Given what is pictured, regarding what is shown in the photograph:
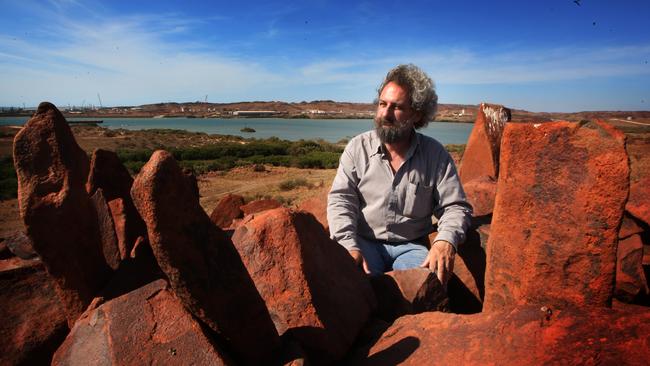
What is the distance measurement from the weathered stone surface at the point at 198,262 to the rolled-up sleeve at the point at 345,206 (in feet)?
4.68

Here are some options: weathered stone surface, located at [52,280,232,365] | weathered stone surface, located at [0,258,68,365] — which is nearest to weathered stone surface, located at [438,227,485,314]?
weathered stone surface, located at [52,280,232,365]

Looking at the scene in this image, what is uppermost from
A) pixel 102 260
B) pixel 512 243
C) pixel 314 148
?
pixel 512 243

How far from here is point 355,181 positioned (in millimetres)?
3520

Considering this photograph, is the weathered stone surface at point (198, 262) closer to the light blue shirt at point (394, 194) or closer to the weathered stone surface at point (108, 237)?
the weathered stone surface at point (108, 237)

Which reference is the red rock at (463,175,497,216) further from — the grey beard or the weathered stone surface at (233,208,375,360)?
the weathered stone surface at (233,208,375,360)

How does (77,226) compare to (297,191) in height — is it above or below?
above

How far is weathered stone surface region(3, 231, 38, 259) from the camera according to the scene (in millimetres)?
3051

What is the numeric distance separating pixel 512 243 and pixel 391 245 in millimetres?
1480

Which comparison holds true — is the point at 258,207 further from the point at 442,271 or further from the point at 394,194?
the point at 442,271

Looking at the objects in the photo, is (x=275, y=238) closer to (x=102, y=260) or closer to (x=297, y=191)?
(x=102, y=260)

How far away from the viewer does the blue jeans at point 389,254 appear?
3234 millimetres

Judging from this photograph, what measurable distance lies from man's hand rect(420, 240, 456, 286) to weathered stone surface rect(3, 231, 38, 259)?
2828 millimetres

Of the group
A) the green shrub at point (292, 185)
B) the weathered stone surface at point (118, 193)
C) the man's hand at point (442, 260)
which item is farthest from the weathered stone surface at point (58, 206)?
the green shrub at point (292, 185)

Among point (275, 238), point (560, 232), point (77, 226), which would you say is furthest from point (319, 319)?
point (77, 226)
